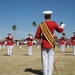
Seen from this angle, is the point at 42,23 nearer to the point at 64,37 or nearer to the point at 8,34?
the point at 8,34

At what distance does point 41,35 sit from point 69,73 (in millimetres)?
2398

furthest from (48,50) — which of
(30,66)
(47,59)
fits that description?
A: (30,66)

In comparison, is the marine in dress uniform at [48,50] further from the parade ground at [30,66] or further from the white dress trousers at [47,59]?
the parade ground at [30,66]

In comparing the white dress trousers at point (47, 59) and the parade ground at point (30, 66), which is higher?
the white dress trousers at point (47, 59)

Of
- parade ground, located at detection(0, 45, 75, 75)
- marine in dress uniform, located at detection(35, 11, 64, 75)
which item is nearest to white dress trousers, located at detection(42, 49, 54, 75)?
marine in dress uniform, located at detection(35, 11, 64, 75)

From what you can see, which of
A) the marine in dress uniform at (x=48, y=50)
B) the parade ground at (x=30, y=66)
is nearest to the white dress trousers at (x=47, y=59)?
the marine in dress uniform at (x=48, y=50)

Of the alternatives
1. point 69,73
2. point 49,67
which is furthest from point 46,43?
point 69,73

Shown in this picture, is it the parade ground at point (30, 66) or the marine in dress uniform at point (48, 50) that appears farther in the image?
the parade ground at point (30, 66)

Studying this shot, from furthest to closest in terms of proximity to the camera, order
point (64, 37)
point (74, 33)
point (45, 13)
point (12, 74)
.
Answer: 1. point (64, 37)
2. point (74, 33)
3. point (12, 74)
4. point (45, 13)

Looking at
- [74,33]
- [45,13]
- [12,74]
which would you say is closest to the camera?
[45,13]

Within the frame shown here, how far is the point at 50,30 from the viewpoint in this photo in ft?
31.4

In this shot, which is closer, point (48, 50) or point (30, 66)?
point (48, 50)

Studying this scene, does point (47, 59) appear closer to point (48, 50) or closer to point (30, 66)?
point (48, 50)

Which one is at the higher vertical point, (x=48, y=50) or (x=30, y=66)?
(x=48, y=50)
